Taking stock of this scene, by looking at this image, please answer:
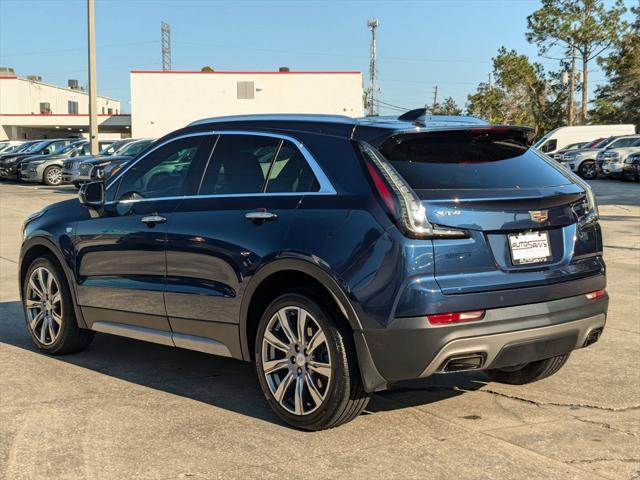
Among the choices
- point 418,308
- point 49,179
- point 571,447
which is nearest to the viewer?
point 418,308

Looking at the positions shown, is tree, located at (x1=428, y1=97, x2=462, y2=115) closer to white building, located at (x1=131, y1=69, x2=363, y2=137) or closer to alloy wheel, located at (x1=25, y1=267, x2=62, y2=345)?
white building, located at (x1=131, y1=69, x2=363, y2=137)

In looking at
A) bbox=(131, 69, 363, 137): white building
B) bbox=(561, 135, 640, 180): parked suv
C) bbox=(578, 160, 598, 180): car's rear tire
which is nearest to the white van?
bbox=(561, 135, 640, 180): parked suv

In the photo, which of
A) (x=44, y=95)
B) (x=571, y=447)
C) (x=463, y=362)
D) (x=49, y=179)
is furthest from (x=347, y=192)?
(x=44, y=95)

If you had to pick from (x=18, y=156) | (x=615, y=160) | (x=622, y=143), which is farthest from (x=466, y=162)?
(x=18, y=156)

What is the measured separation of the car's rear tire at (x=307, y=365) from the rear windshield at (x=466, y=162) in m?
0.89

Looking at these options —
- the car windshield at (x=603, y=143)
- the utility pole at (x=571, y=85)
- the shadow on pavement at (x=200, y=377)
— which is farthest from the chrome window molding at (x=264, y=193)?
the utility pole at (x=571, y=85)

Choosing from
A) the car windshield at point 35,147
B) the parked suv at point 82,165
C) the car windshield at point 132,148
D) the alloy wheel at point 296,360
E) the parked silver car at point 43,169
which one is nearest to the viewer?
the alloy wheel at point 296,360

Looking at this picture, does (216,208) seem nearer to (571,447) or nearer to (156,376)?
(156,376)

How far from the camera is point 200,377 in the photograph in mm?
5438

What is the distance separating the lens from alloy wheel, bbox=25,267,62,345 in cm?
594

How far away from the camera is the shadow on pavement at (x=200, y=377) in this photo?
4.85m

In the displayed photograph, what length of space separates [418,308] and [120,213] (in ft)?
8.33

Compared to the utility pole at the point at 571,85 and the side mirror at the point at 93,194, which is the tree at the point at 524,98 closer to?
the utility pole at the point at 571,85

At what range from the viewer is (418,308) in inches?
149
